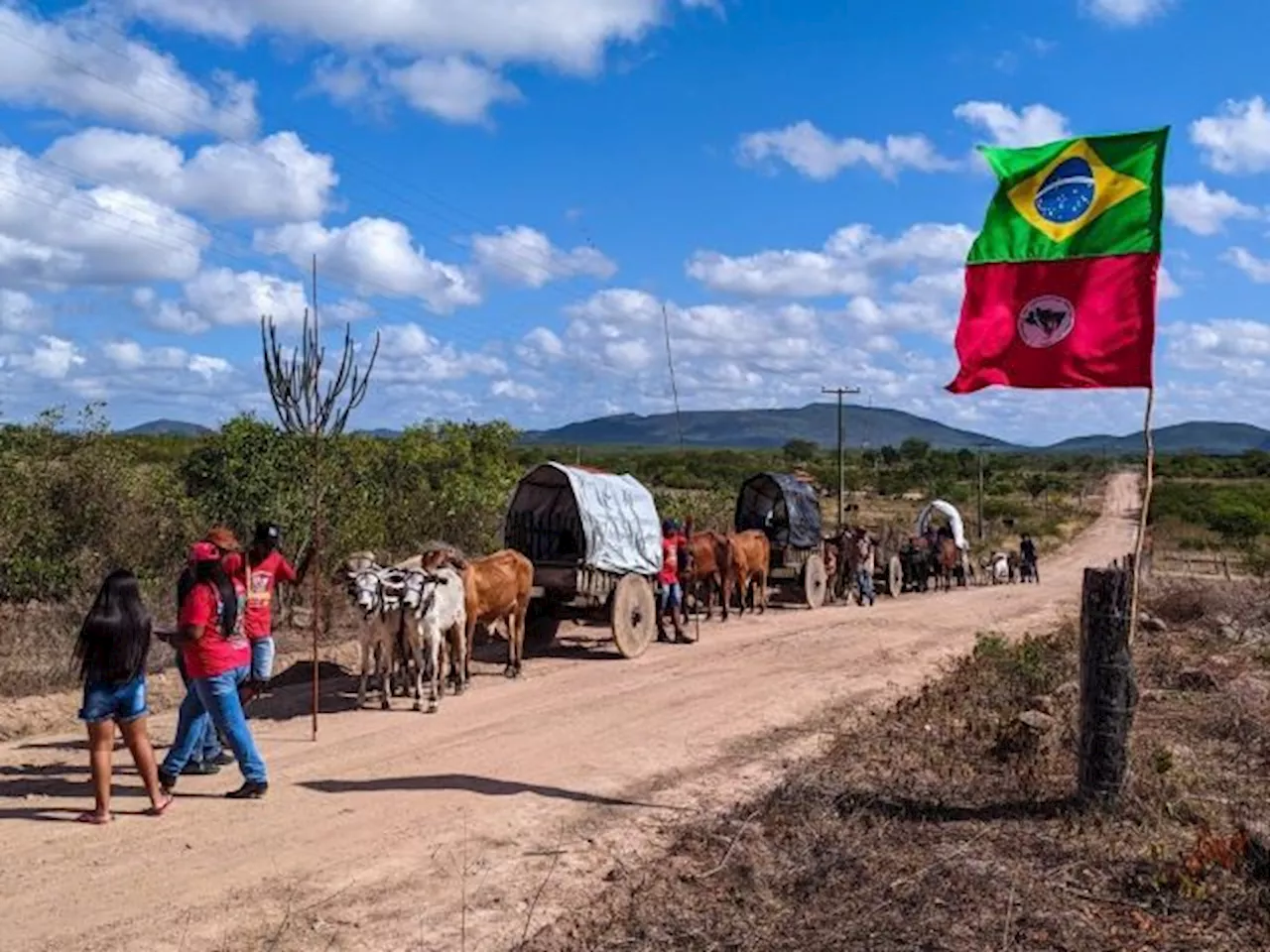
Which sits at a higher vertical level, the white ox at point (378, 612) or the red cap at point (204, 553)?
the red cap at point (204, 553)

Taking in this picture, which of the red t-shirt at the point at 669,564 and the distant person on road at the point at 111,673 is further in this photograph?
the red t-shirt at the point at 669,564

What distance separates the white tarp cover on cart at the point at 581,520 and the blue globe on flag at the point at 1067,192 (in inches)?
328

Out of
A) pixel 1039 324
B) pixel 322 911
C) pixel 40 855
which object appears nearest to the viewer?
pixel 322 911

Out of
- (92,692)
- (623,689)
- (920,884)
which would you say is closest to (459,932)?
(920,884)

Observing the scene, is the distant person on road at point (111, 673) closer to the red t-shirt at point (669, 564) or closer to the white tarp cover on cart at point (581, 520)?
the white tarp cover on cart at point (581, 520)

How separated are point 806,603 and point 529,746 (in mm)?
15781

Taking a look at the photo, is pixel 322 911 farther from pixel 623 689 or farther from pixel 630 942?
pixel 623 689

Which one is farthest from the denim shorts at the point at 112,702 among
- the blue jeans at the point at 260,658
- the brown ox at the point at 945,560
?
the brown ox at the point at 945,560

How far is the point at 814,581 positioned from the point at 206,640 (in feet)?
61.2

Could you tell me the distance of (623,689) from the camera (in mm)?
→ 14062

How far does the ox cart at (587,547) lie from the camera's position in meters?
16.2

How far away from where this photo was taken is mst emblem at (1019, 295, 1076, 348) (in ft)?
29.5

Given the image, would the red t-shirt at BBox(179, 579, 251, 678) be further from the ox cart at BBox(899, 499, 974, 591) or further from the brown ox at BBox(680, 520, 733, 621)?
the ox cart at BBox(899, 499, 974, 591)

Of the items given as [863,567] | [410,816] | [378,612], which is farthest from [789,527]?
[410,816]
